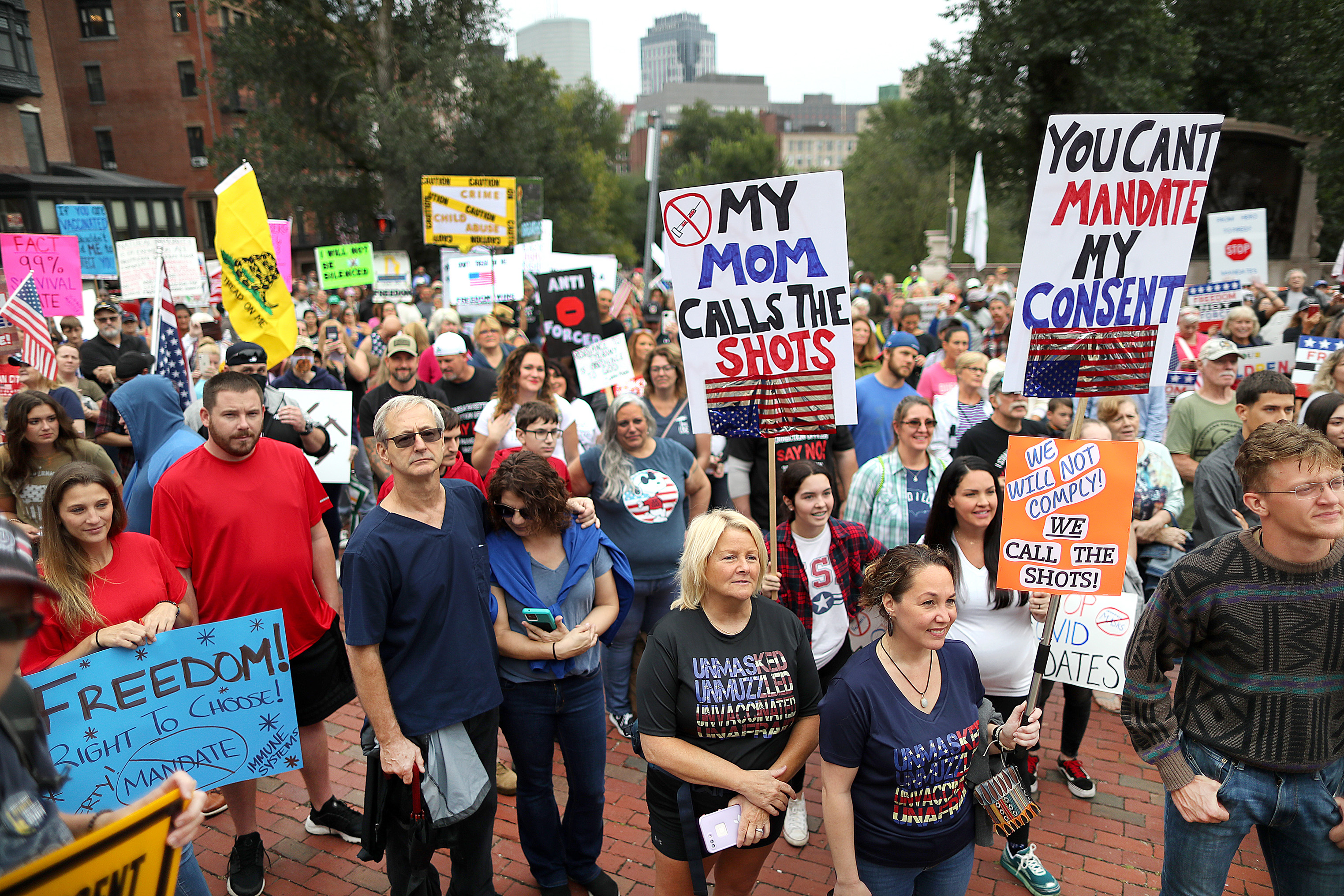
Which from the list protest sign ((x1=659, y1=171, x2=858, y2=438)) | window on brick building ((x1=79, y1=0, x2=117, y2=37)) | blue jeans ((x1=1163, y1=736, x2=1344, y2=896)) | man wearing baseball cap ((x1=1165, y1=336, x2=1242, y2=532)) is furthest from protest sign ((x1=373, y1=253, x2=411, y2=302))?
window on brick building ((x1=79, y1=0, x2=117, y2=37))

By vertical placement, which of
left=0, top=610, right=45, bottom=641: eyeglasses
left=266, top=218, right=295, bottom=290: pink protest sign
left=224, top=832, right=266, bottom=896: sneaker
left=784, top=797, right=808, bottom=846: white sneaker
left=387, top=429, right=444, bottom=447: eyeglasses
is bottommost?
left=784, top=797, right=808, bottom=846: white sneaker

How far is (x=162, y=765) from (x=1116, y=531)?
12.7 ft

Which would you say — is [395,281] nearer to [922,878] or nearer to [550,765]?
[550,765]

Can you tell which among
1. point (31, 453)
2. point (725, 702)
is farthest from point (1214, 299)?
point (31, 453)

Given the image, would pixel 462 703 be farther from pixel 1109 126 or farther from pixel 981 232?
pixel 981 232

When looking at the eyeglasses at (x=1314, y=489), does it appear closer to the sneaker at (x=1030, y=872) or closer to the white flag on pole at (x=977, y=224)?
the sneaker at (x=1030, y=872)

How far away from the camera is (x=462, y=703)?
3.23 meters

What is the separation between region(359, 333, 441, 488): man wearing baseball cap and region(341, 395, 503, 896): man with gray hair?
333 cm

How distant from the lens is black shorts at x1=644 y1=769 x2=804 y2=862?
2.97m

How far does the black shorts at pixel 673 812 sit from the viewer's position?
2967 mm

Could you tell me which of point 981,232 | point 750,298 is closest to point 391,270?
point 981,232

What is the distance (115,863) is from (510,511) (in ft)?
6.56

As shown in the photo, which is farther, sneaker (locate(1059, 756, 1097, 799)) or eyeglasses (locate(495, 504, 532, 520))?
sneaker (locate(1059, 756, 1097, 799))

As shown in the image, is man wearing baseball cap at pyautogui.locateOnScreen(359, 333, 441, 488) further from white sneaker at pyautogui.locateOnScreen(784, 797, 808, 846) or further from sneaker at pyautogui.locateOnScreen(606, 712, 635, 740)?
white sneaker at pyautogui.locateOnScreen(784, 797, 808, 846)
